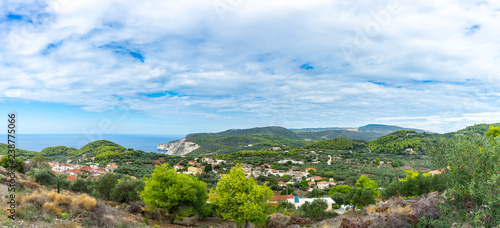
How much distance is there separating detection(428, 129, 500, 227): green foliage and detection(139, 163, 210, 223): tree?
16.3 meters

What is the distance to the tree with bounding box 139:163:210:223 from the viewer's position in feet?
60.1

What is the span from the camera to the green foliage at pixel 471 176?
788cm

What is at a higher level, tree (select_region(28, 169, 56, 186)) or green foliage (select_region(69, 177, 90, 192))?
tree (select_region(28, 169, 56, 186))

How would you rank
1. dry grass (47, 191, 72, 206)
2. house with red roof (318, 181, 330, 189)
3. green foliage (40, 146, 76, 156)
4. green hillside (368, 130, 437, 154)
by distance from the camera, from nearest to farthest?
dry grass (47, 191, 72, 206)
house with red roof (318, 181, 330, 189)
green foliage (40, 146, 76, 156)
green hillside (368, 130, 437, 154)

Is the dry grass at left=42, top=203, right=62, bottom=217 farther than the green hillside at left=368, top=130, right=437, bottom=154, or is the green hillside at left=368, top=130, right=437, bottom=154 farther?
the green hillside at left=368, top=130, right=437, bottom=154

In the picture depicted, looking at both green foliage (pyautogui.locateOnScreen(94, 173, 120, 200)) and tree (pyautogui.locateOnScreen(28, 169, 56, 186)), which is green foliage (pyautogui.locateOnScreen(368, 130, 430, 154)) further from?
tree (pyautogui.locateOnScreen(28, 169, 56, 186))

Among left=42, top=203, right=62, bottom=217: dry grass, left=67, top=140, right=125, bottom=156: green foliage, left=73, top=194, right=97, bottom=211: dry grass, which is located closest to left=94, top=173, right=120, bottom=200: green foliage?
left=73, top=194, right=97, bottom=211: dry grass

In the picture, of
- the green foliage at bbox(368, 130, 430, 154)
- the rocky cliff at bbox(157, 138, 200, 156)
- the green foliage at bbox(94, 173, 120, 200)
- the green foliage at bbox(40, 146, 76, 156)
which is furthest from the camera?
the rocky cliff at bbox(157, 138, 200, 156)

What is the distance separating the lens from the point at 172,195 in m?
18.3

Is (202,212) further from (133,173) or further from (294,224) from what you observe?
(133,173)

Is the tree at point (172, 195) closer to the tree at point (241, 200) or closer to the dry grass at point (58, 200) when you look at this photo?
the tree at point (241, 200)

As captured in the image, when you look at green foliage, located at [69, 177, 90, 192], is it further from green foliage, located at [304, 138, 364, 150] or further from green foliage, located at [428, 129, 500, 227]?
green foliage, located at [304, 138, 364, 150]

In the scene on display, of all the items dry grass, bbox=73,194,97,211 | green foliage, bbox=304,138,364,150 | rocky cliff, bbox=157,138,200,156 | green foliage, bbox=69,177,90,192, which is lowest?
rocky cliff, bbox=157,138,200,156

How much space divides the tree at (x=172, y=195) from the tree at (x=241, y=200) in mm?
1989
